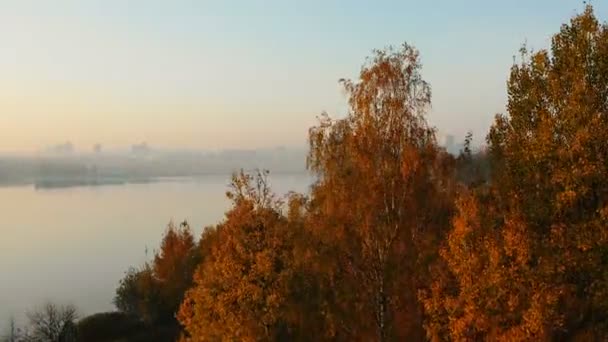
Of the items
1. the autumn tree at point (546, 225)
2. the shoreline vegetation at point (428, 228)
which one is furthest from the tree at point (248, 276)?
the autumn tree at point (546, 225)

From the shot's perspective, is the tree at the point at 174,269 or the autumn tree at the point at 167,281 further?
the autumn tree at the point at 167,281

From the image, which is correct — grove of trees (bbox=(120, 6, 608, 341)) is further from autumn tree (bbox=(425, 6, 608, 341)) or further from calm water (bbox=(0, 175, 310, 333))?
calm water (bbox=(0, 175, 310, 333))

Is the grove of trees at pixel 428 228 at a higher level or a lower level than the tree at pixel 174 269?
higher

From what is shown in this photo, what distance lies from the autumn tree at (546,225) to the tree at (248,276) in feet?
23.8

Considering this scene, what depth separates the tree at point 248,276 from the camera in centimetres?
2592

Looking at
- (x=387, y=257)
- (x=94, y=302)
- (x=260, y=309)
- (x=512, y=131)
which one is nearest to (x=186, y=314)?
(x=260, y=309)

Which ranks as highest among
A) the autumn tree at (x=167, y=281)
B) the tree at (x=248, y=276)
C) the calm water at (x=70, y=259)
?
the tree at (x=248, y=276)

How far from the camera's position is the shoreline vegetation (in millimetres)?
20422

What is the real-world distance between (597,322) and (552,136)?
6628 millimetres

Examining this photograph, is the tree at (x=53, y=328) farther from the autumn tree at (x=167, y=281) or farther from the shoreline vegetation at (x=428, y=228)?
the shoreline vegetation at (x=428, y=228)

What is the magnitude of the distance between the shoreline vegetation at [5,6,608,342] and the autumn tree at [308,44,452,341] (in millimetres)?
64

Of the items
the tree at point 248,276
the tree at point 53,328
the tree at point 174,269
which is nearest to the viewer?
the tree at point 248,276

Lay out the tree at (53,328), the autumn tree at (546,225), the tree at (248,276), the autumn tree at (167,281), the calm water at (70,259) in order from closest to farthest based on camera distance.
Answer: the autumn tree at (546,225) → the tree at (248,276) → the tree at (53,328) → the autumn tree at (167,281) → the calm water at (70,259)

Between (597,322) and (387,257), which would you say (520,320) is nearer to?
(597,322)
